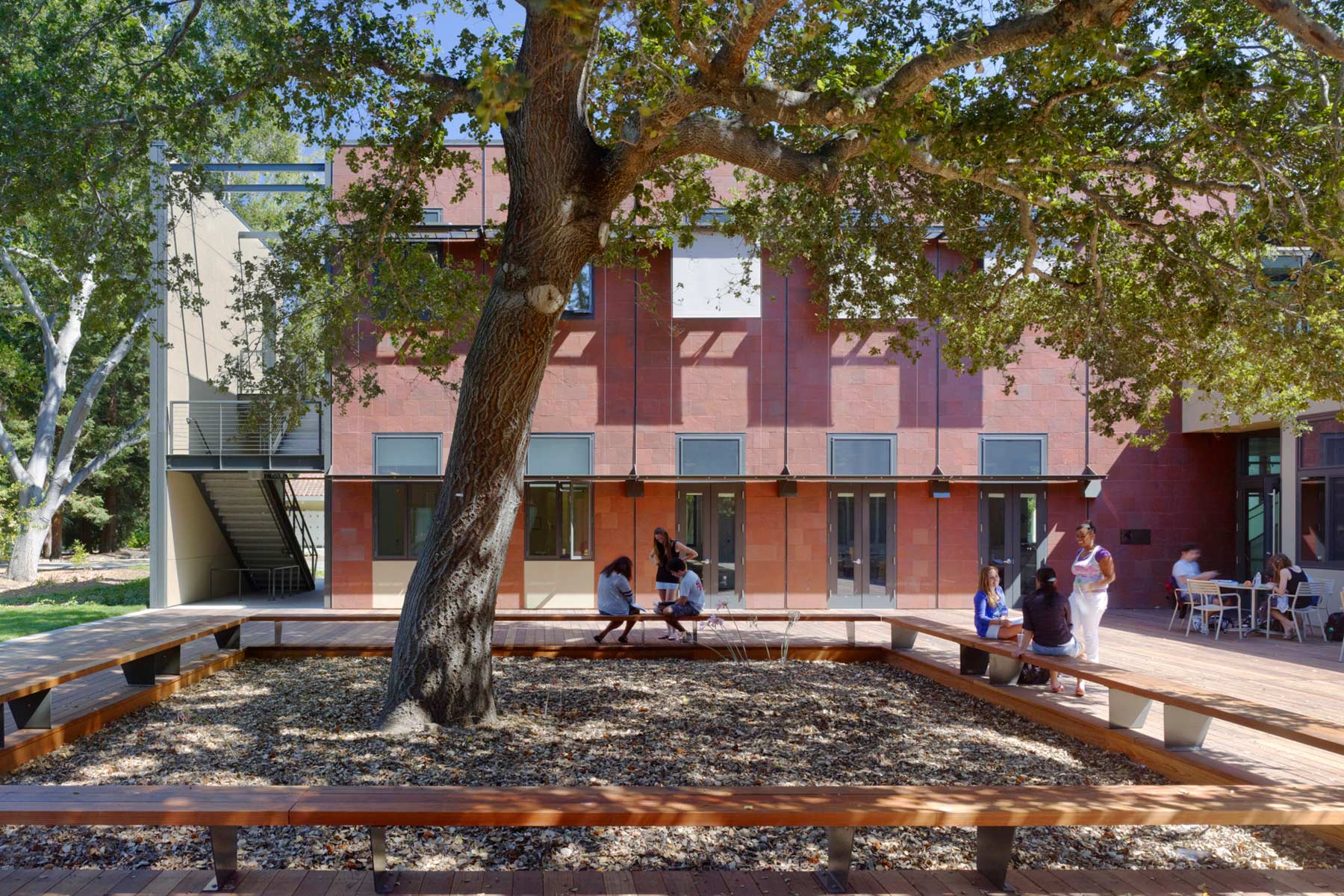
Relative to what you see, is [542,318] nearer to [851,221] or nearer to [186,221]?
[851,221]

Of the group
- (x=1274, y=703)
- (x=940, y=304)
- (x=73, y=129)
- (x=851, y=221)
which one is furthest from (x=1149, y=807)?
(x=73, y=129)

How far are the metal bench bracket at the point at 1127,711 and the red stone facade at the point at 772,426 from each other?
9.97m

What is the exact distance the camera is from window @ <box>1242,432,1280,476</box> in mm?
16781

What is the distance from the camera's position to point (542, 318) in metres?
6.66

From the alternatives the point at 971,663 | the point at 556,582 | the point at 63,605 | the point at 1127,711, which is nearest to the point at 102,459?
the point at 63,605

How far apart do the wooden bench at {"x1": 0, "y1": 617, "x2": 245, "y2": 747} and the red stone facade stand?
23.8 ft

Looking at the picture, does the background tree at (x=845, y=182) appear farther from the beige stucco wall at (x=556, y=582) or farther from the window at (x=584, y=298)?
the beige stucco wall at (x=556, y=582)

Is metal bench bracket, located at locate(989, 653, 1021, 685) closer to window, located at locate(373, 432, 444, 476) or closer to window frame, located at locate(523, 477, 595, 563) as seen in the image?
window frame, located at locate(523, 477, 595, 563)

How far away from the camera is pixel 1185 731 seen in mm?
6199

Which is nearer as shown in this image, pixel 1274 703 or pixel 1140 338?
pixel 1274 703

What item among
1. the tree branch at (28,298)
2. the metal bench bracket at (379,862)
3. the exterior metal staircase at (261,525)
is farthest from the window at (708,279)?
the metal bench bracket at (379,862)

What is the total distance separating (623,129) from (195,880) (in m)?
5.39

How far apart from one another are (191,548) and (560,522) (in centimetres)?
759

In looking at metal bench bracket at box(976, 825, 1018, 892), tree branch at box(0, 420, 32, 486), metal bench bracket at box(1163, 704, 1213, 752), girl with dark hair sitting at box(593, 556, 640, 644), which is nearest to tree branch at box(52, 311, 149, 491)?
tree branch at box(0, 420, 32, 486)
